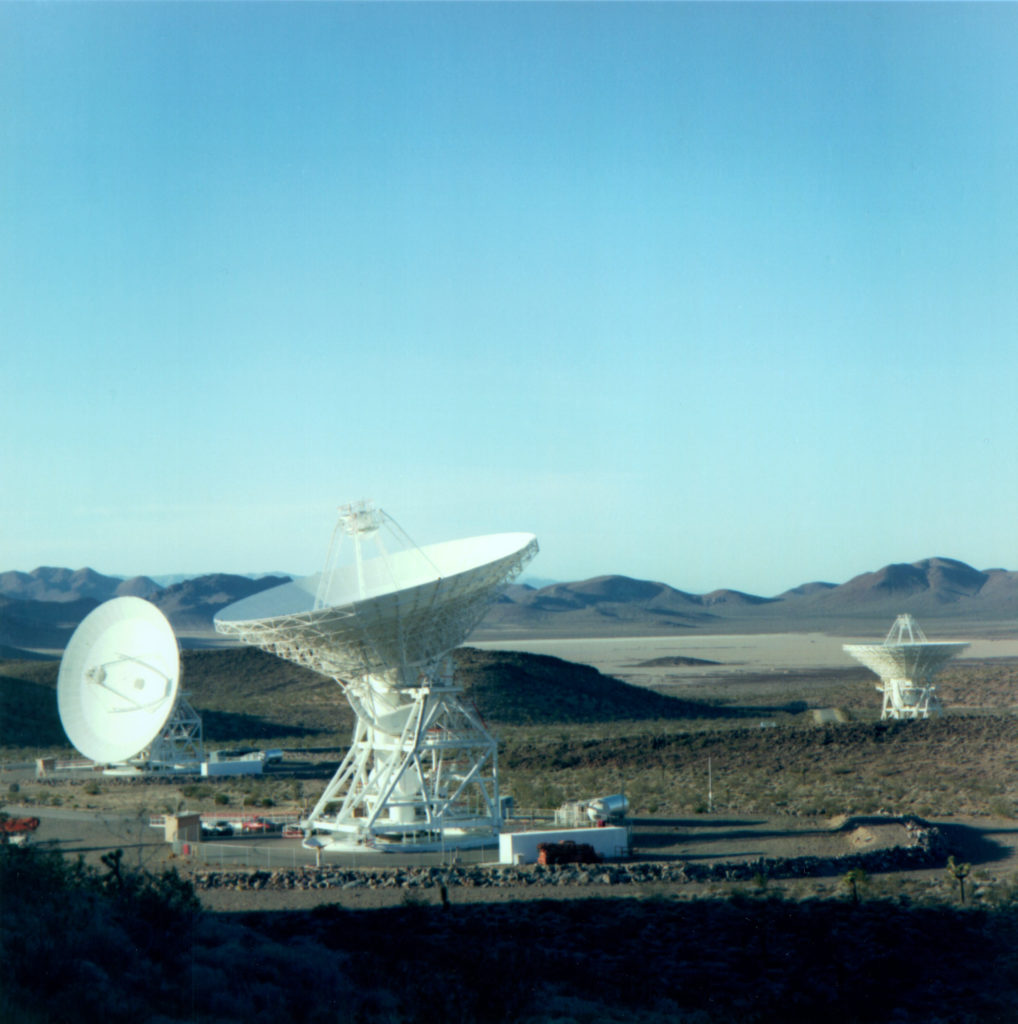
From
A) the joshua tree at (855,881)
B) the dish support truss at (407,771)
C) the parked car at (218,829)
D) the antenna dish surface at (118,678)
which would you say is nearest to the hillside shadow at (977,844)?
the joshua tree at (855,881)

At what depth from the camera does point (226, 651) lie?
114375 millimetres

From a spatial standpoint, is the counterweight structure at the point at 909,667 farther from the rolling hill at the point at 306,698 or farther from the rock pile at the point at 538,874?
the rock pile at the point at 538,874

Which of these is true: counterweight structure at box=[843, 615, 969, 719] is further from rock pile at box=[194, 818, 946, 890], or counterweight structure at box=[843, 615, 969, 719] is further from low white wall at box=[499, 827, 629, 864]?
low white wall at box=[499, 827, 629, 864]

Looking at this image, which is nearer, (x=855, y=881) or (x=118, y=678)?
(x=855, y=881)

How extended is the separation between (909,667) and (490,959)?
1895 inches

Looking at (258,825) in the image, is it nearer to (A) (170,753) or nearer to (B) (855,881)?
(B) (855,881)

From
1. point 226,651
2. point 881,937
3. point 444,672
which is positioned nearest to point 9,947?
point 881,937

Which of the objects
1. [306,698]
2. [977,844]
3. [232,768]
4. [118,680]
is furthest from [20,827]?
[306,698]

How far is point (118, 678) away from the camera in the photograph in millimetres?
53156

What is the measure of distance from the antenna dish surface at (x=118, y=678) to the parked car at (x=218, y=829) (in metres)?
11.8

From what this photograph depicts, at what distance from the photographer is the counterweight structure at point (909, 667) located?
6391 centimetres

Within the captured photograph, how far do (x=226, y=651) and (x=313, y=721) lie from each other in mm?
31340

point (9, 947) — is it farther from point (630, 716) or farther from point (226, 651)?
point (226, 651)

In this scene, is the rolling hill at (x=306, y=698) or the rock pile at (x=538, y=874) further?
the rolling hill at (x=306, y=698)
